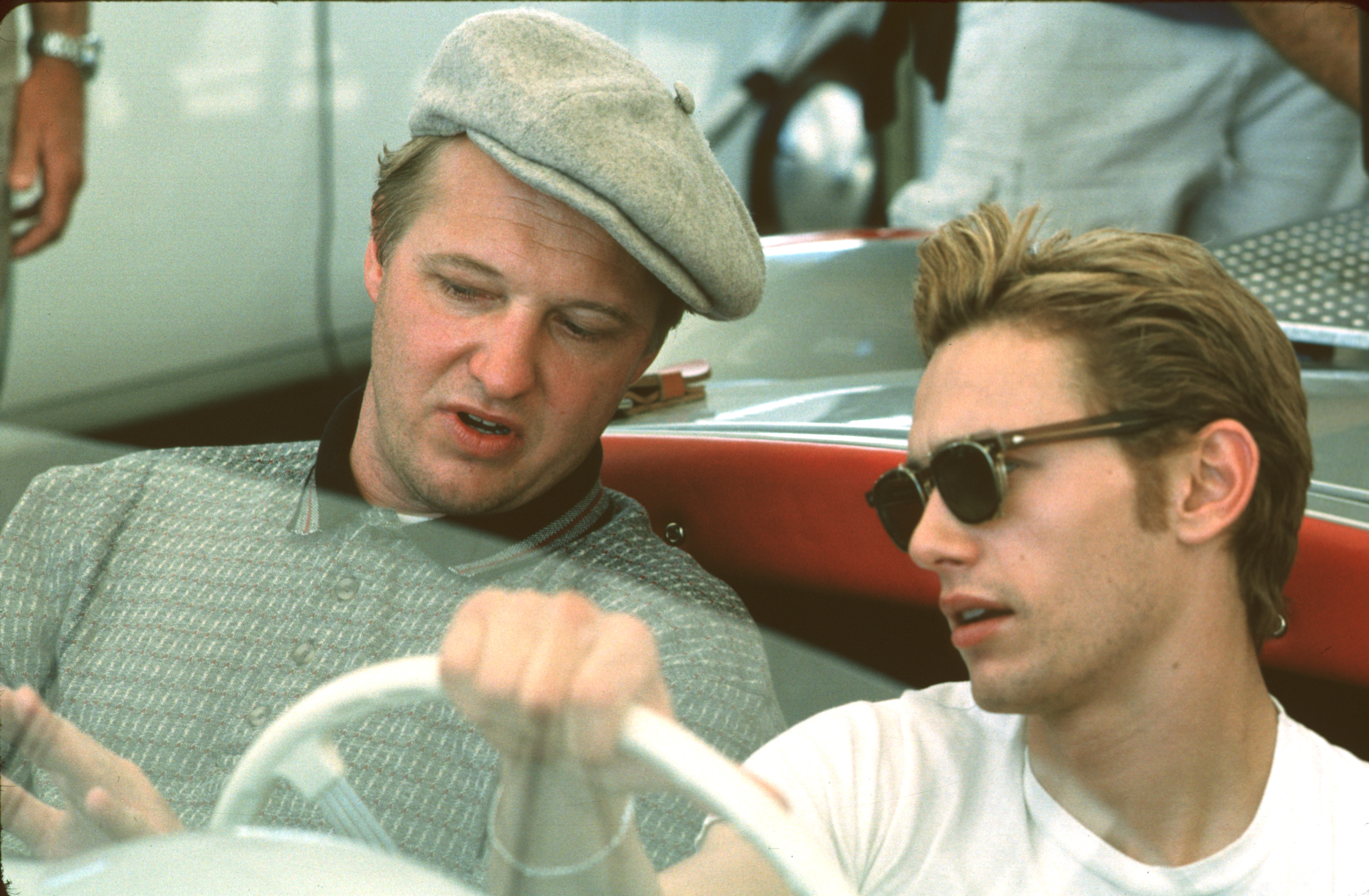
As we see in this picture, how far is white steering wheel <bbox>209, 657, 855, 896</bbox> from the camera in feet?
1.68

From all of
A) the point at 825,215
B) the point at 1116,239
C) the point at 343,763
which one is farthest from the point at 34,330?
the point at 825,215

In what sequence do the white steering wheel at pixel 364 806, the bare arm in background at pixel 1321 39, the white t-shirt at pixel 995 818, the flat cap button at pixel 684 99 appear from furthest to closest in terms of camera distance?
the bare arm in background at pixel 1321 39
the flat cap button at pixel 684 99
the white t-shirt at pixel 995 818
the white steering wheel at pixel 364 806

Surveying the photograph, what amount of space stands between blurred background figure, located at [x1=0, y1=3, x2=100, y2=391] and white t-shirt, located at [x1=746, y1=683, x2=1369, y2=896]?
0.51m

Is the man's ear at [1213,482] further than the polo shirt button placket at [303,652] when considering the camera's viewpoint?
Yes

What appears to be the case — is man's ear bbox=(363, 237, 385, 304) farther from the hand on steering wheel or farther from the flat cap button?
the hand on steering wheel

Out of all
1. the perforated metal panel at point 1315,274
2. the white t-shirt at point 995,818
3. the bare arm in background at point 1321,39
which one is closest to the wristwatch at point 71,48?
the white t-shirt at point 995,818

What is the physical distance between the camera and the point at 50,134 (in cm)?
69

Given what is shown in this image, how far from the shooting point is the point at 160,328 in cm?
72

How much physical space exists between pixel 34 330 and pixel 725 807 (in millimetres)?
452

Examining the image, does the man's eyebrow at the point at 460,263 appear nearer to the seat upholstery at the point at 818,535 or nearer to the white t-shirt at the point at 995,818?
the seat upholstery at the point at 818,535

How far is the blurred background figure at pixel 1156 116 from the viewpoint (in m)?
1.87

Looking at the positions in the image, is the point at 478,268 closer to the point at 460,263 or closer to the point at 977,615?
the point at 460,263

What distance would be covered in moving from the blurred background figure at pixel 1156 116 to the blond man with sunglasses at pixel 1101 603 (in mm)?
895

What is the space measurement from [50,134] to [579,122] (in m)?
0.35
